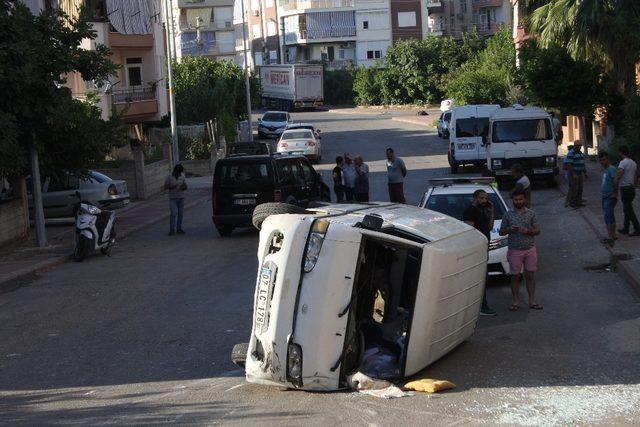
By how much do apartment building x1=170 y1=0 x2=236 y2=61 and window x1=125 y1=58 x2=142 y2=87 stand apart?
54.0 m

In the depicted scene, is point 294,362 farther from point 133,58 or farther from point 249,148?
point 133,58

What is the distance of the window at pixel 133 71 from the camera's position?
1775 inches

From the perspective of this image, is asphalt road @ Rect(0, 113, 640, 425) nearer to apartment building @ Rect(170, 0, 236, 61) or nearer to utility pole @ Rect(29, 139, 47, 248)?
utility pole @ Rect(29, 139, 47, 248)

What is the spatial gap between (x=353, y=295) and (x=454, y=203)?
8016mm

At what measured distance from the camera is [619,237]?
18766mm

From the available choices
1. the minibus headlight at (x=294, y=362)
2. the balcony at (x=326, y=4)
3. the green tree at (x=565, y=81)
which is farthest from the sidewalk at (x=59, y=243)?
the balcony at (x=326, y=4)

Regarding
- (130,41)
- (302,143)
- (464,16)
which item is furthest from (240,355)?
(464,16)

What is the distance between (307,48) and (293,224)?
95.0m

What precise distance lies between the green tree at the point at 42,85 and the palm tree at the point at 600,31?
1831cm

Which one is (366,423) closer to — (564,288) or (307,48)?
(564,288)

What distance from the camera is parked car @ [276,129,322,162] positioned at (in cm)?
4431

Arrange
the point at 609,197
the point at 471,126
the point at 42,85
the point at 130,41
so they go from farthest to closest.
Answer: the point at 130,41 → the point at 471,126 → the point at 42,85 → the point at 609,197

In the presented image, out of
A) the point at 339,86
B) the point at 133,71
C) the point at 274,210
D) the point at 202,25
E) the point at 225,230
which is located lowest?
the point at 225,230

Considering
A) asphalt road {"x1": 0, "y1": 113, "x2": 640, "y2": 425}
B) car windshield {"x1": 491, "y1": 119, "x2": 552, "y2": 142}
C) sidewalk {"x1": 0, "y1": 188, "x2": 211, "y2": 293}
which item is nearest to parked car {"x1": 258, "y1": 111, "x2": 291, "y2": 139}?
sidewalk {"x1": 0, "y1": 188, "x2": 211, "y2": 293}
